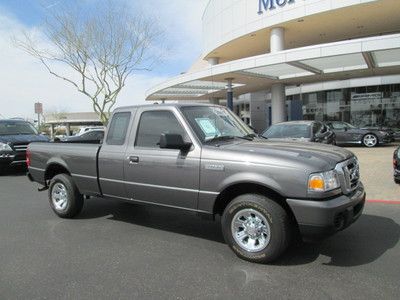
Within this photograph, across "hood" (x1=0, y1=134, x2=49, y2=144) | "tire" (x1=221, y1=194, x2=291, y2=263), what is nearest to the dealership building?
"hood" (x1=0, y1=134, x2=49, y2=144)

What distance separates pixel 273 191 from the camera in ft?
16.0

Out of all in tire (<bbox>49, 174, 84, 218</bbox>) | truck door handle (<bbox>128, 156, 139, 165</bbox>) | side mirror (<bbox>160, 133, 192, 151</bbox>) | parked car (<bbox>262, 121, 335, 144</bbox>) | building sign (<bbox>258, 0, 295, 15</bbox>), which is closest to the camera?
side mirror (<bbox>160, 133, 192, 151</bbox>)

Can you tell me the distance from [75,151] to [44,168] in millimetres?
974

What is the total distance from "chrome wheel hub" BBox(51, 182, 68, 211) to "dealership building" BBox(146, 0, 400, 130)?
47.4 ft

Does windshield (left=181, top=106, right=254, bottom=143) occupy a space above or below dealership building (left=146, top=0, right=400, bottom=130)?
below

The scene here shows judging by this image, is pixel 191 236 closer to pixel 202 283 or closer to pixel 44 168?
pixel 202 283

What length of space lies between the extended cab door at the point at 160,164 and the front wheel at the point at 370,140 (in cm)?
1806

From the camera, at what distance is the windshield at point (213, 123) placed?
18.4 feet

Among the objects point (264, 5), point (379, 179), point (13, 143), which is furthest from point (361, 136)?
point (13, 143)

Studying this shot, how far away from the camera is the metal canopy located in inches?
694

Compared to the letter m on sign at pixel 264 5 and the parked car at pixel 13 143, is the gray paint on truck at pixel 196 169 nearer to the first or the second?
the parked car at pixel 13 143

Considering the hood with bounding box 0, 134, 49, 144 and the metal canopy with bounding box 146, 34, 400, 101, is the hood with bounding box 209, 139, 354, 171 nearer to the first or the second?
the hood with bounding box 0, 134, 49, 144

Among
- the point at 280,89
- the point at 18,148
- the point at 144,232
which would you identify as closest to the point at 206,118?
the point at 144,232

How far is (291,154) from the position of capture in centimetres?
484
